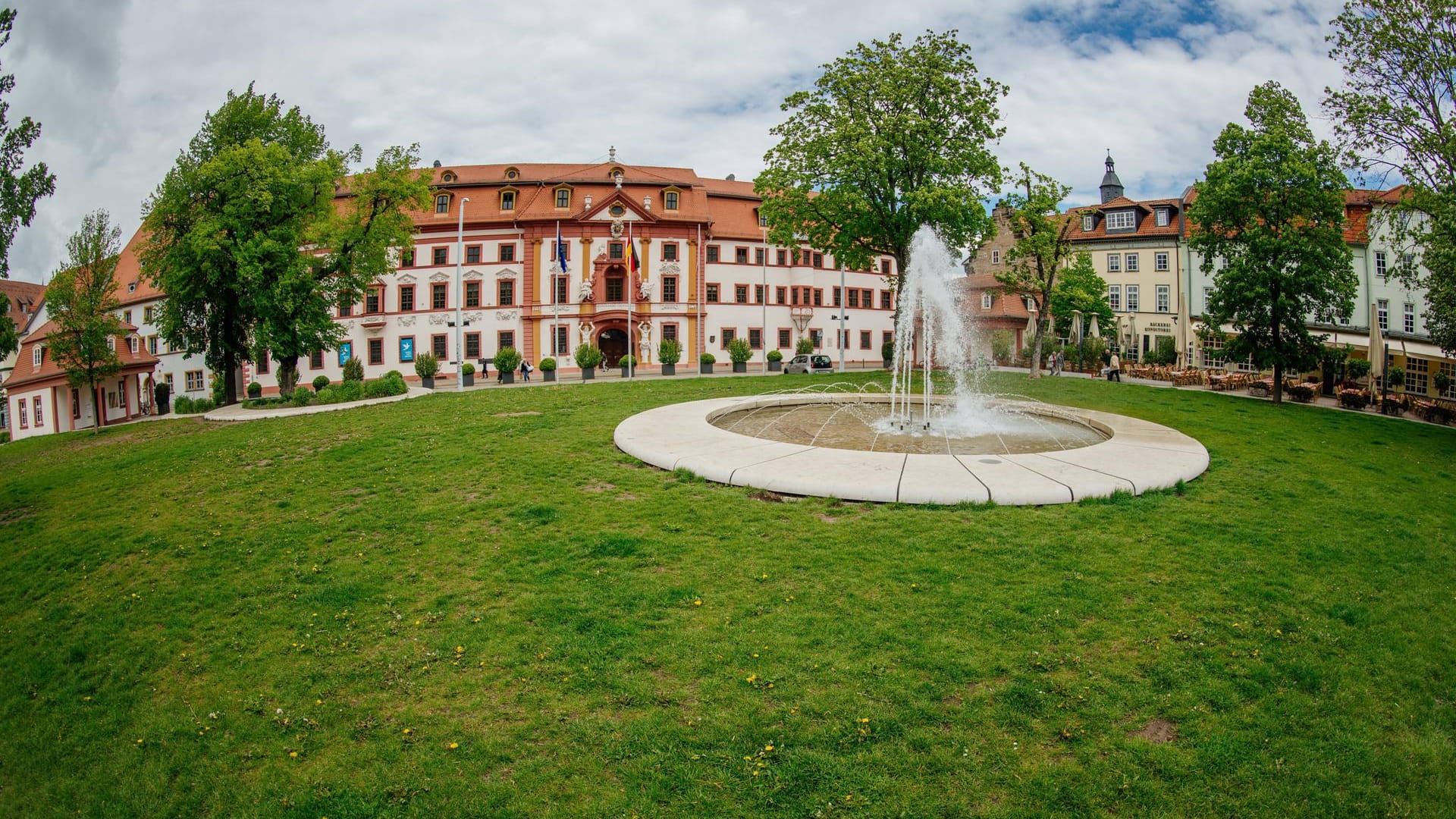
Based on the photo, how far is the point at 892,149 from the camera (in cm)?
3000

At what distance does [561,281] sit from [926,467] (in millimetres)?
45846

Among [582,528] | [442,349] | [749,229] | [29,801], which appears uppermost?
[749,229]

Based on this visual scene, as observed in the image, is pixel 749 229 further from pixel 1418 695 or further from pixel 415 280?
pixel 1418 695

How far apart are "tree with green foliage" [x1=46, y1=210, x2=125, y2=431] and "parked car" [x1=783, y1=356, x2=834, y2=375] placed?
34413 millimetres

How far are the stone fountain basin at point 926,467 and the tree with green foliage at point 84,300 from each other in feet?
98.4

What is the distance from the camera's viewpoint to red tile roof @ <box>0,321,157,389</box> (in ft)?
163

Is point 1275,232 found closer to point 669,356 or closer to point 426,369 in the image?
point 669,356

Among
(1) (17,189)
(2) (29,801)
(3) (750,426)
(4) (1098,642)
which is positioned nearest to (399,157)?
(1) (17,189)

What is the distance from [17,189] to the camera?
14.5 meters

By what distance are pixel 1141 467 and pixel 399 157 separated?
33.2 m

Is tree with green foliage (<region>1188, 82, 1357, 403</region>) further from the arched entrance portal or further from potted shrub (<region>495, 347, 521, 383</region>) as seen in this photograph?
the arched entrance portal

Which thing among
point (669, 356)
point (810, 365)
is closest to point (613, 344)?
point (669, 356)

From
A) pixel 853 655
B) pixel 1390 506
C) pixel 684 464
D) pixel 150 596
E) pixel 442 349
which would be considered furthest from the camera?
pixel 442 349

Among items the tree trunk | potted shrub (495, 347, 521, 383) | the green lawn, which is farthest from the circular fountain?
the tree trunk
